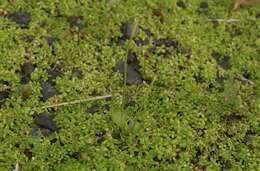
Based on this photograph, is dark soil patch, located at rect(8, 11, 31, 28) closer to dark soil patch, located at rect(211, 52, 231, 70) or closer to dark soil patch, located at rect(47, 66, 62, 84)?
dark soil patch, located at rect(47, 66, 62, 84)

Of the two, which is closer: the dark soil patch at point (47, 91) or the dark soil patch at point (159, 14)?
the dark soil patch at point (47, 91)

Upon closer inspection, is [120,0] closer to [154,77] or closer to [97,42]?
[97,42]

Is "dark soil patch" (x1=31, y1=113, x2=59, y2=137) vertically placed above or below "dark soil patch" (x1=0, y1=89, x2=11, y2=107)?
below

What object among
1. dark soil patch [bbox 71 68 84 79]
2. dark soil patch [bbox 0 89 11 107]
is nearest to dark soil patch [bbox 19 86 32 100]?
dark soil patch [bbox 0 89 11 107]

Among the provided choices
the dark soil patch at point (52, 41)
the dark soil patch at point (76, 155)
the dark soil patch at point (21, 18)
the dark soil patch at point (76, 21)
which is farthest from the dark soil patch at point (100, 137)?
the dark soil patch at point (21, 18)

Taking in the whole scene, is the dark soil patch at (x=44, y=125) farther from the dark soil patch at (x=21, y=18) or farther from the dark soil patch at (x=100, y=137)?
the dark soil patch at (x=21, y=18)

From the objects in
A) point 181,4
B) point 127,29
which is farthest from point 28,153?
point 181,4

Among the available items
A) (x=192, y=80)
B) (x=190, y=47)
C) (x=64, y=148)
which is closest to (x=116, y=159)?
(x=64, y=148)
